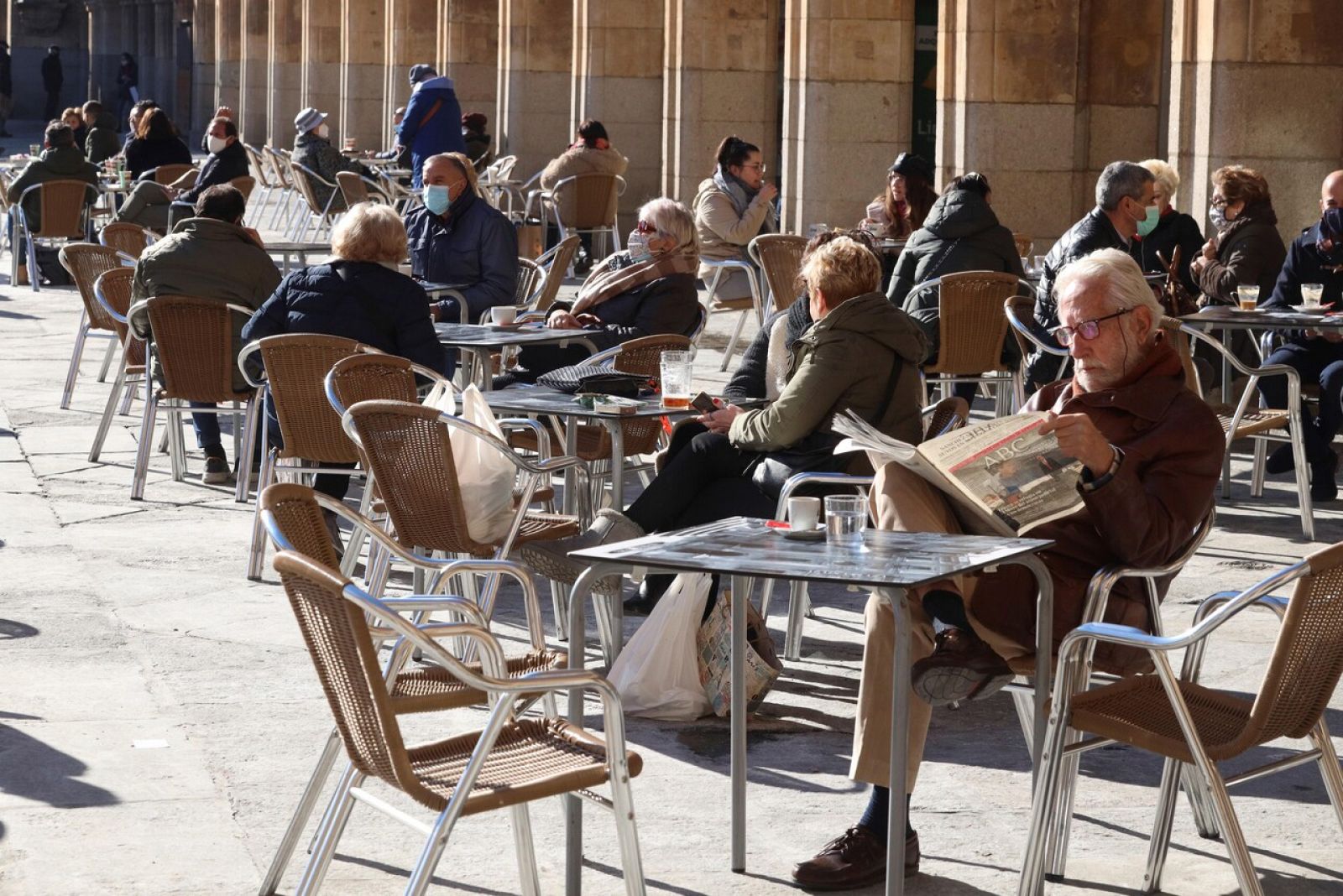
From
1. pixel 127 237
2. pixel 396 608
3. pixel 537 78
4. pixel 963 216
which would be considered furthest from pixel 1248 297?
pixel 537 78

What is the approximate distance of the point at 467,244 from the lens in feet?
33.7

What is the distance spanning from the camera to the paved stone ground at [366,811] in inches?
187

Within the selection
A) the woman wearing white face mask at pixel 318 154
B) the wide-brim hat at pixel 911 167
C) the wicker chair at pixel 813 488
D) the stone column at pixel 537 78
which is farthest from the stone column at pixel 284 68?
the wicker chair at pixel 813 488

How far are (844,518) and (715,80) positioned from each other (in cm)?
1452

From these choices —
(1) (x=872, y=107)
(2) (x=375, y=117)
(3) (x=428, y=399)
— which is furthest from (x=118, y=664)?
(2) (x=375, y=117)

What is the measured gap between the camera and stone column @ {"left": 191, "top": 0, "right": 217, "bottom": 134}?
166 ft

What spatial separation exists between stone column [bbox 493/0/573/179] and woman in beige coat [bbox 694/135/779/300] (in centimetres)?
1040

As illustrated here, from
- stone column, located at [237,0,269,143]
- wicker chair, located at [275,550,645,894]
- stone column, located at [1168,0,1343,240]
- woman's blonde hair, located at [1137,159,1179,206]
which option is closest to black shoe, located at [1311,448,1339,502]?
woman's blonde hair, located at [1137,159,1179,206]

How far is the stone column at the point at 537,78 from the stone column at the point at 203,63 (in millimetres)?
27235

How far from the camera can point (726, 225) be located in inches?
529

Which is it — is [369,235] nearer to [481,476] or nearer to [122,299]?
[481,476]

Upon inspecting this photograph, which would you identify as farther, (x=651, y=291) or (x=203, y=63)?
(x=203, y=63)

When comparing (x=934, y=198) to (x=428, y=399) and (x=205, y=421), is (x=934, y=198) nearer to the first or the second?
(x=205, y=421)

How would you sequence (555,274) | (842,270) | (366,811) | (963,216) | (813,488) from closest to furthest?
(366,811) < (842,270) < (813,488) < (963,216) < (555,274)
